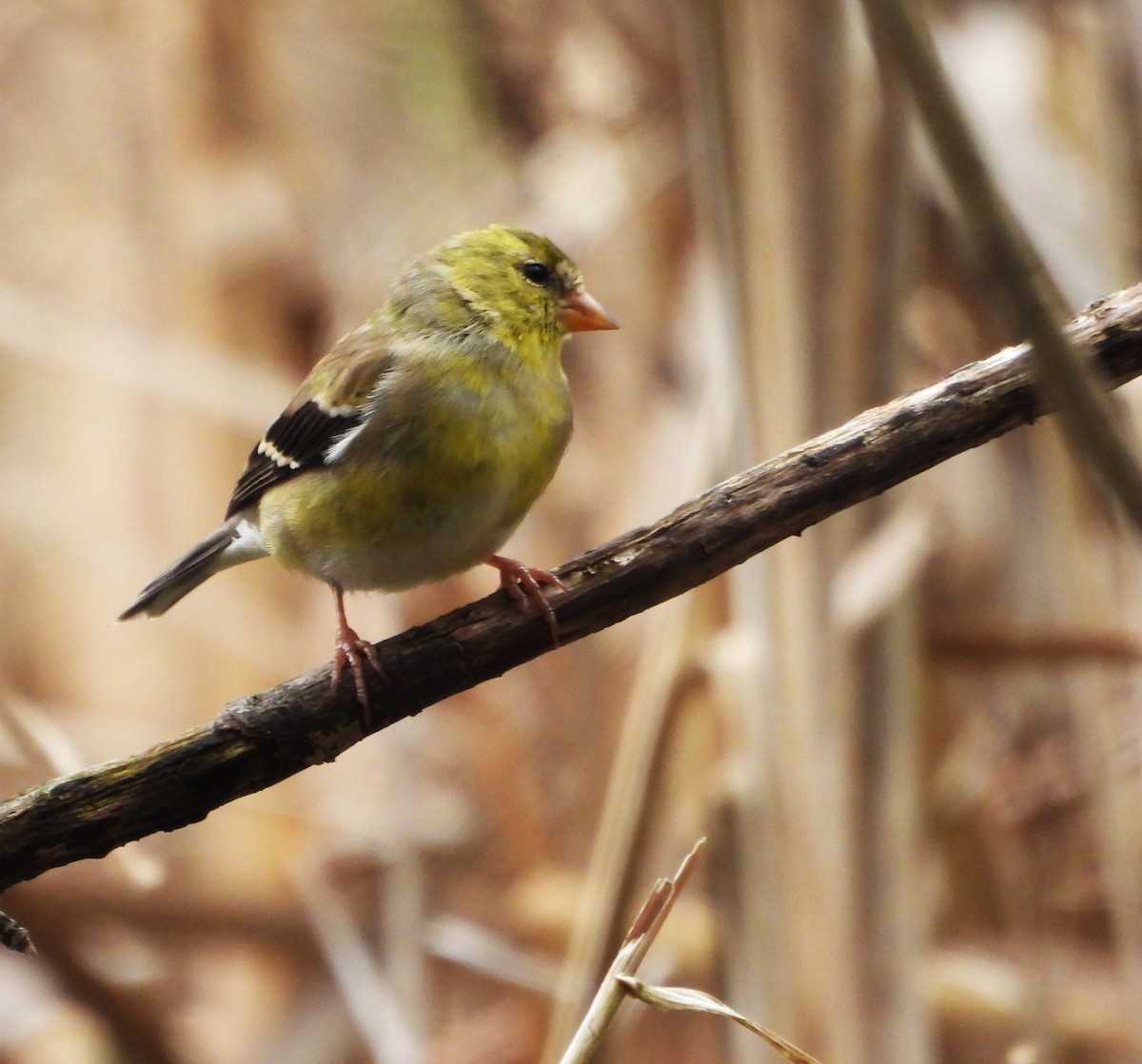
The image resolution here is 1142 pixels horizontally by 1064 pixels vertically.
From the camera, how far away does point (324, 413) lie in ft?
6.68

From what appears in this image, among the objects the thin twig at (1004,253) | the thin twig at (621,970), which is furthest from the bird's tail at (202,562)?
the thin twig at (1004,253)

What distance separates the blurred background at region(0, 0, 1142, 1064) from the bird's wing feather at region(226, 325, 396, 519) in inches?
22.0

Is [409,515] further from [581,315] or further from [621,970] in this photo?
[621,970]

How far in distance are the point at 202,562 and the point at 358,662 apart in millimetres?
1001

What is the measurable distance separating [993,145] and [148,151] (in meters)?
2.69

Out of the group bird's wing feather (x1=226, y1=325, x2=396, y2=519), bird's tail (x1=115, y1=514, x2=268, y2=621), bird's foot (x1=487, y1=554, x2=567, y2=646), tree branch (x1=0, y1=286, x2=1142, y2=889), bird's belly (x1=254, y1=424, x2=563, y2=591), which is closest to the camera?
tree branch (x1=0, y1=286, x2=1142, y2=889)

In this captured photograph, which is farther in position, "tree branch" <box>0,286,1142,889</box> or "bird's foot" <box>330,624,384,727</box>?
"bird's foot" <box>330,624,384,727</box>

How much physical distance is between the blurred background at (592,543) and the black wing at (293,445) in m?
0.55

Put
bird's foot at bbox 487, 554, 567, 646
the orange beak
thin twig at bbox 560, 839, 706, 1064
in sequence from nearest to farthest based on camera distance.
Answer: thin twig at bbox 560, 839, 706, 1064 → bird's foot at bbox 487, 554, 567, 646 → the orange beak

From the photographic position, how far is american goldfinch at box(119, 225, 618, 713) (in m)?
1.83

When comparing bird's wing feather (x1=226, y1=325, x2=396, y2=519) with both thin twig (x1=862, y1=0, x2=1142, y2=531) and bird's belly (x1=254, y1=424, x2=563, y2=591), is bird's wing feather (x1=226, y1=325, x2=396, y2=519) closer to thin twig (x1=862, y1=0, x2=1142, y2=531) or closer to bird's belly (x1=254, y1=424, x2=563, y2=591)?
bird's belly (x1=254, y1=424, x2=563, y2=591)

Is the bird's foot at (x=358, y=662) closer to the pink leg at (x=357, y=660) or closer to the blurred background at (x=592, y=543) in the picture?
the pink leg at (x=357, y=660)

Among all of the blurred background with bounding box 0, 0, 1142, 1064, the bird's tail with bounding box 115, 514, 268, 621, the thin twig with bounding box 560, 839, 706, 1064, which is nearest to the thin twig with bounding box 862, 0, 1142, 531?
the thin twig with bounding box 560, 839, 706, 1064

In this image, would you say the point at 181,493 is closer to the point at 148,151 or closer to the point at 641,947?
the point at 148,151
